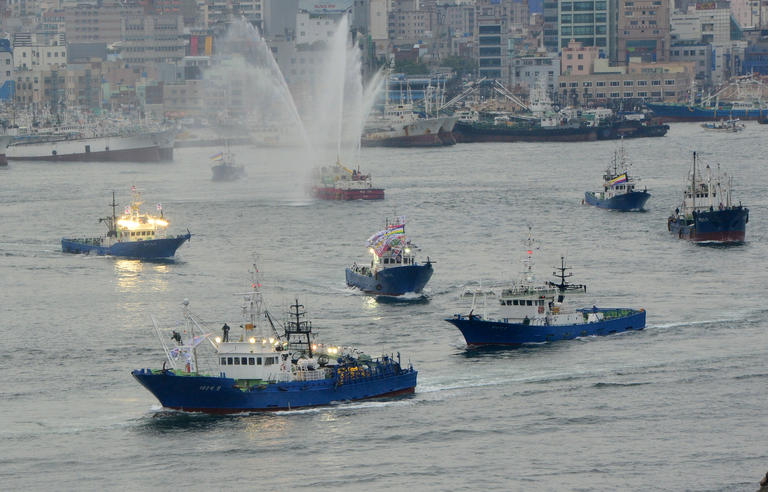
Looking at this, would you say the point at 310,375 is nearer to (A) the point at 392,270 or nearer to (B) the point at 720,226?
(A) the point at 392,270

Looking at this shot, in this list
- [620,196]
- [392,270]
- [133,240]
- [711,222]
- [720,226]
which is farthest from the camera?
[620,196]

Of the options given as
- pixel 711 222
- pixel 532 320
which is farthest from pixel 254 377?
pixel 711 222

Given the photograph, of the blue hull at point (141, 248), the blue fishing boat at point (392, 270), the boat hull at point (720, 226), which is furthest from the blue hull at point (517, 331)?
the blue hull at point (141, 248)

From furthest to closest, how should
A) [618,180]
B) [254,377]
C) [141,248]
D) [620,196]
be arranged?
[618,180]
[620,196]
[141,248]
[254,377]

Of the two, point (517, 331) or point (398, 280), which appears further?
point (398, 280)

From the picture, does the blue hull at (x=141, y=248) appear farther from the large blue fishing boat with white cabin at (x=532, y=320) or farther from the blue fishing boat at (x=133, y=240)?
the large blue fishing boat with white cabin at (x=532, y=320)

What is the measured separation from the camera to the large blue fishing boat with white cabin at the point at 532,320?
70562mm

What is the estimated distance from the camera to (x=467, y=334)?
7056cm

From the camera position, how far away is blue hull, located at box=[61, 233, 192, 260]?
102062 mm

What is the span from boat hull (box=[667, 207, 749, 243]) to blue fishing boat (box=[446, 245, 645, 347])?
107ft

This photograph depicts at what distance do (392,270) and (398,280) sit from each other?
0.60 metres

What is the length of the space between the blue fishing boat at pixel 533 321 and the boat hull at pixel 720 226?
32689 mm

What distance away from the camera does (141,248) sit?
102 meters

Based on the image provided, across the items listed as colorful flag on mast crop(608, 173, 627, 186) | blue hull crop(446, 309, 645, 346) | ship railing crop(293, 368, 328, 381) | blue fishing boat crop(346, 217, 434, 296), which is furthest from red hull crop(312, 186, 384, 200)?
ship railing crop(293, 368, 328, 381)
